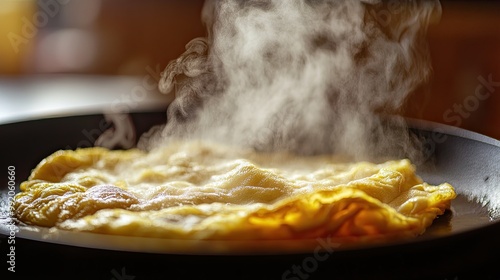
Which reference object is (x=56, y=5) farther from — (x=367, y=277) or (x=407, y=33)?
(x=367, y=277)

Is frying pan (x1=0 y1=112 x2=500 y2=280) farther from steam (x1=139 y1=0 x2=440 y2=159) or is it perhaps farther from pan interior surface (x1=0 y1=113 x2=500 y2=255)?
steam (x1=139 y1=0 x2=440 y2=159)

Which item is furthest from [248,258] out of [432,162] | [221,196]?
[432,162]

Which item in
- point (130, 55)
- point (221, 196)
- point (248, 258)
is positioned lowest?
point (248, 258)

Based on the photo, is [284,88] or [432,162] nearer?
[432,162]

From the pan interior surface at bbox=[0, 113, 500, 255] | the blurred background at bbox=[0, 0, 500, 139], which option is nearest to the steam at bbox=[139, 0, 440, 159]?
the pan interior surface at bbox=[0, 113, 500, 255]

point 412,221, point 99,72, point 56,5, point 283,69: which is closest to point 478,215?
point 412,221

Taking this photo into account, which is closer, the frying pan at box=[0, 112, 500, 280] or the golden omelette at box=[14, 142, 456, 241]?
the frying pan at box=[0, 112, 500, 280]

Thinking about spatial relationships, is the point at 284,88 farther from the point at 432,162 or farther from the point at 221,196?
the point at 221,196
